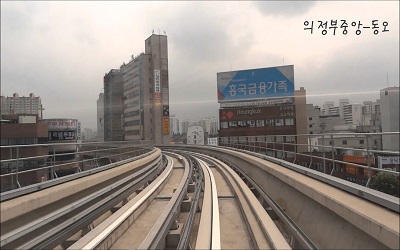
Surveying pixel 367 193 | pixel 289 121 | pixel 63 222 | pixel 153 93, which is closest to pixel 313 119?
pixel 289 121

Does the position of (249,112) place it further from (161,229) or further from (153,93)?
(161,229)

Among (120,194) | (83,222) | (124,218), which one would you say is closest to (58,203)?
(83,222)

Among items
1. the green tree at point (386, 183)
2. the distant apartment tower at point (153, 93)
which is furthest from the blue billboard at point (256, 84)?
the green tree at point (386, 183)

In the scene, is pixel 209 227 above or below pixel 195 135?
below

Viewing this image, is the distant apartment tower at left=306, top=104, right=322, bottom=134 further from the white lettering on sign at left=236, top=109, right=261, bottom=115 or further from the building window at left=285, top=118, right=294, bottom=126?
the white lettering on sign at left=236, top=109, right=261, bottom=115

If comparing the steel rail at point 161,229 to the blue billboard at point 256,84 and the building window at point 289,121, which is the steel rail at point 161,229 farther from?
the building window at point 289,121

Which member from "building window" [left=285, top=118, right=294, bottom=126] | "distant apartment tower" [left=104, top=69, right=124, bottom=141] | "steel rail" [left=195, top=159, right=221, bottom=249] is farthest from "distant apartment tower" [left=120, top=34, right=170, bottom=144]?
"steel rail" [left=195, top=159, right=221, bottom=249]
